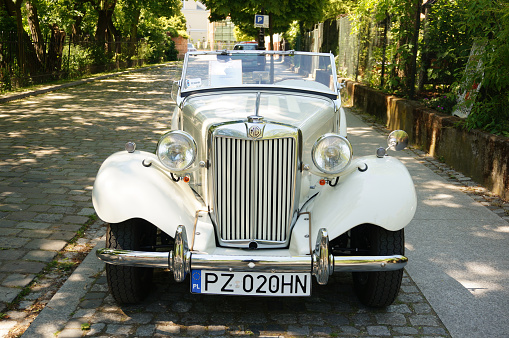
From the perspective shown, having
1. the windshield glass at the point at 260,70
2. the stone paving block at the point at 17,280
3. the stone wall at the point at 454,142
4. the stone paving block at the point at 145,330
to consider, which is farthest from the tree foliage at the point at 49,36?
the stone paving block at the point at 145,330

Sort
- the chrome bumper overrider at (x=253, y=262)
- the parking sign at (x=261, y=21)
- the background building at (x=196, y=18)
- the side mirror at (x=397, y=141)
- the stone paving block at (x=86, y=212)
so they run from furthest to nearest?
the background building at (x=196, y=18), the parking sign at (x=261, y=21), the stone paving block at (x=86, y=212), the side mirror at (x=397, y=141), the chrome bumper overrider at (x=253, y=262)

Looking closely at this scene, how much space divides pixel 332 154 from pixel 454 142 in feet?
16.0

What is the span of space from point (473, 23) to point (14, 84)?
1349cm

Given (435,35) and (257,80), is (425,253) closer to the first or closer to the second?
(257,80)

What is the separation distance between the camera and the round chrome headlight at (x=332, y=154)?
3467 millimetres

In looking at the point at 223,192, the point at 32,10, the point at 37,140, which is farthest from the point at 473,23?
the point at 32,10

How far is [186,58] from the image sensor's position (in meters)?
5.01

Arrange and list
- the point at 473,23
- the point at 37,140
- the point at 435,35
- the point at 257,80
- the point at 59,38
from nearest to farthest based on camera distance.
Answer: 1. the point at 257,80
2. the point at 473,23
3. the point at 37,140
4. the point at 435,35
5. the point at 59,38

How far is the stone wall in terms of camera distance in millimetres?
6401

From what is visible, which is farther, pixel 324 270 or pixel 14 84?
pixel 14 84

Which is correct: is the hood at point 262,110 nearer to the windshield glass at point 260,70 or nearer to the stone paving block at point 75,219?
the windshield glass at point 260,70

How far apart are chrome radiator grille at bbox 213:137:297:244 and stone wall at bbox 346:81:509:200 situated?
3.78 m

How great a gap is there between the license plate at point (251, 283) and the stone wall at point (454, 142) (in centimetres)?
396

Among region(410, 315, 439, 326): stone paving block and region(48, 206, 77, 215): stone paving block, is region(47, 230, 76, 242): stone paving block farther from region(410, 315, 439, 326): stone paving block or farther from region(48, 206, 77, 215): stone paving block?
region(410, 315, 439, 326): stone paving block
